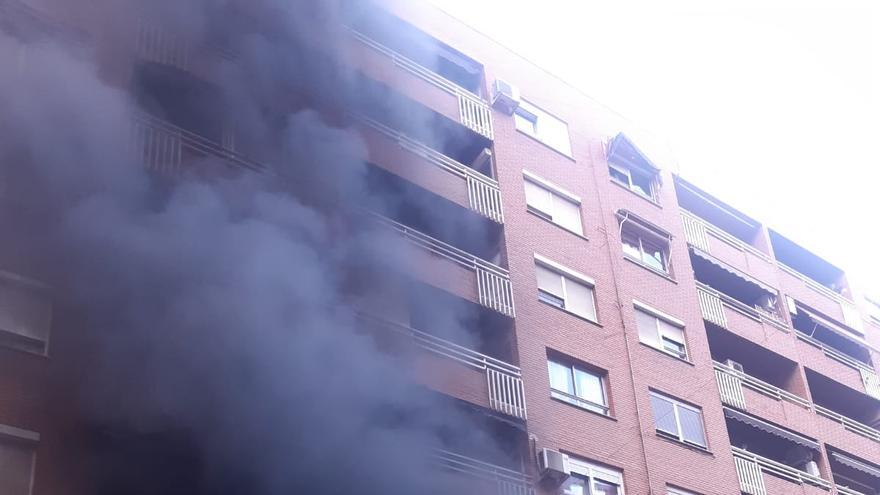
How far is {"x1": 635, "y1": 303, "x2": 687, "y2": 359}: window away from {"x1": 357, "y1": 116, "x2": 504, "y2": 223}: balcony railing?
3.38 m

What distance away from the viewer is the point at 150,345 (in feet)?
39.1

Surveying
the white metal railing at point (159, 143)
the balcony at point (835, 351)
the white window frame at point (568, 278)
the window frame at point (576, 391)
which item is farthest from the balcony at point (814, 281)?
the white metal railing at point (159, 143)

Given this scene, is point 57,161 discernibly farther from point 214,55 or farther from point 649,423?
point 649,423

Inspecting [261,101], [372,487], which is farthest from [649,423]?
[261,101]

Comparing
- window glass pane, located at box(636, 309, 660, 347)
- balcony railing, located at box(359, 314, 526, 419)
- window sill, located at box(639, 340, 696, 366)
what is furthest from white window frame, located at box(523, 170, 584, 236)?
balcony railing, located at box(359, 314, 526, 419)

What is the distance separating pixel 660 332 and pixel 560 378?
126 inches

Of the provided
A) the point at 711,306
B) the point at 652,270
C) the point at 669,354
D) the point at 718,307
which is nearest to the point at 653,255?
the point at 652,270

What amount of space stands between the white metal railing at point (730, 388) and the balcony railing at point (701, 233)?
2959 mm

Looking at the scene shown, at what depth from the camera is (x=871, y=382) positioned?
25.3 meters

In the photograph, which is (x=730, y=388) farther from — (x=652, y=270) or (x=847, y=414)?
(x=847, y=414)

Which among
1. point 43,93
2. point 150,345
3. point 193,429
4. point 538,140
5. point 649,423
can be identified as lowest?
point 193,429

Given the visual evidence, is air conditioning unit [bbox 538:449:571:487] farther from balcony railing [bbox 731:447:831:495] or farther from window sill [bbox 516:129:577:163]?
window sill [bbox 516:129:577:163]

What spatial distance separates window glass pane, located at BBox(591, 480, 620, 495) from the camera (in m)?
16.5

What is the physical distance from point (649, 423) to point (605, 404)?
0.82m
